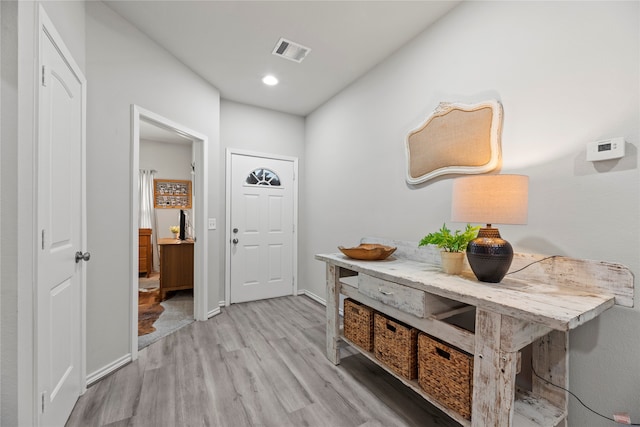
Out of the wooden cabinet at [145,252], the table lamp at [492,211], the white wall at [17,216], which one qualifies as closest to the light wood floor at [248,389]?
the white wall at [17,216]

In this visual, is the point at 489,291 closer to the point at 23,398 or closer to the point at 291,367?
the point at 291,367

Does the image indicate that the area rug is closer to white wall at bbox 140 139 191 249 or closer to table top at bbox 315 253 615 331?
white wall at bbox 140 139 191 249

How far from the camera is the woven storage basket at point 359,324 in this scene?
6.13ft

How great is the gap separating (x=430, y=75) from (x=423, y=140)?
0.52 m

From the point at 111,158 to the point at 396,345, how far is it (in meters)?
2.42

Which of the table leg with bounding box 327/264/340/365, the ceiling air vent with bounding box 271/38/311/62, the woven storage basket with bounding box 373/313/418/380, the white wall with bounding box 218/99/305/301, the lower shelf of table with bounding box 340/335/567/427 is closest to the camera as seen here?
the lower shelf of table with bounding box 340/335/567/427

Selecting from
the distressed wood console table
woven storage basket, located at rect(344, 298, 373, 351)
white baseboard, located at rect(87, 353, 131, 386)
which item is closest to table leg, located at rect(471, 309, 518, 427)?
the distressed wood console table

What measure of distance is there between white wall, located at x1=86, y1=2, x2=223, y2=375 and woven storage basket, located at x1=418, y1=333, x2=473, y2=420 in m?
2.21

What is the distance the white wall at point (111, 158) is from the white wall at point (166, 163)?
11.0 ft

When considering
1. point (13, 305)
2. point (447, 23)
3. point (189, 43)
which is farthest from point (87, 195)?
point (447, 23)

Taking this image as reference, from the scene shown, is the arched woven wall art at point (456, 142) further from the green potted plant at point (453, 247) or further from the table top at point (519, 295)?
the table top at point (519, 295)

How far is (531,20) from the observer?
1502mm

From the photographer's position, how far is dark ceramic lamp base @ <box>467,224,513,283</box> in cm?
130

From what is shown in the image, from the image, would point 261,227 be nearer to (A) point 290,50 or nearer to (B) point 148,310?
(B) point 148,310
